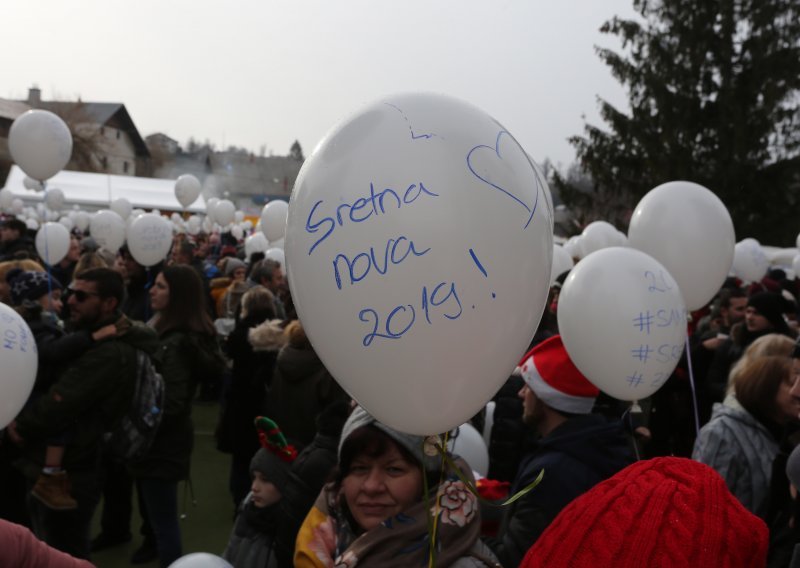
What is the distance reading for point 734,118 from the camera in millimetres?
17266

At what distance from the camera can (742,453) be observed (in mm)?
2662

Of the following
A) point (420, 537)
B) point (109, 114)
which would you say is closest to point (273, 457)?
point (420, 537)

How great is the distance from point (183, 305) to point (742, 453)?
2.97m

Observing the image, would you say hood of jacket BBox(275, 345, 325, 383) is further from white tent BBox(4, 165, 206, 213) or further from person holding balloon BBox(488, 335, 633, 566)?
white tent BBox(4, 165, 206, 213)

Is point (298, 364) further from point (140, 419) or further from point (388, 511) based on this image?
point (388, 511)

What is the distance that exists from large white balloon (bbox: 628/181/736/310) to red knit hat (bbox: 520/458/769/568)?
2895 mm

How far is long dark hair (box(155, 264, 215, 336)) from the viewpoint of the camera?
13.0 feet

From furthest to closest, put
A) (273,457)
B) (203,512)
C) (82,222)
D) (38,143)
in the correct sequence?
(82,222) → (38,143) → (203,512) → (273,457)

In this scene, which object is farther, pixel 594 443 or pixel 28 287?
pixel 28 287

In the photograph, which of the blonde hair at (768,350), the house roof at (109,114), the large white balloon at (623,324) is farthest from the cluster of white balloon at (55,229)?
the house roof at (109,114)

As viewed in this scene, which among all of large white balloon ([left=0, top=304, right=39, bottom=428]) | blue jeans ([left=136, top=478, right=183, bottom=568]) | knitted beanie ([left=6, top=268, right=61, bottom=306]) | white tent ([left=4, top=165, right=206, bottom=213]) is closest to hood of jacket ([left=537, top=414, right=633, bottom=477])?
large white balloon ([left=0, top=304, right=39, bottom=428])

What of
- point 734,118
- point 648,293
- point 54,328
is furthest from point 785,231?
point 54,328

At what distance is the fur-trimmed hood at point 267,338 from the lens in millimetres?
4426

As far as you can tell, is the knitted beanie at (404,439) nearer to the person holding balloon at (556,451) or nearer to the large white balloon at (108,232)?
the person holding balloon at (556,451)
